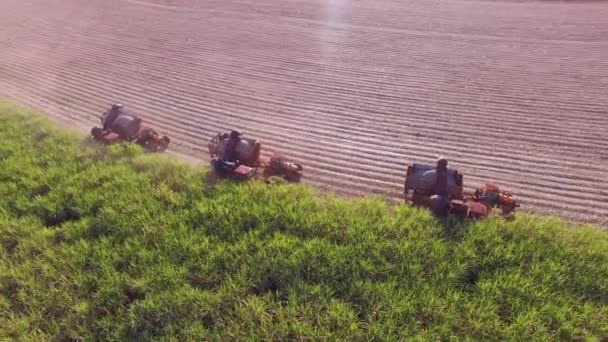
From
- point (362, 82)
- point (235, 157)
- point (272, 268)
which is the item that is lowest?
point (272, 268)

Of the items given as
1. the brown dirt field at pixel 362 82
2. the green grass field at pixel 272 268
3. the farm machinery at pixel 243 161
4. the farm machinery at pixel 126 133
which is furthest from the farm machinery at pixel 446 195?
the farm machinery at pixel 126 133

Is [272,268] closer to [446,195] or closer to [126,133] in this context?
[446,195]

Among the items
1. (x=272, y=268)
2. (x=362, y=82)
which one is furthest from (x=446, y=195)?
(x=362, y=82)

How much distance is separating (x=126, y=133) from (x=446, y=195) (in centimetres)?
680

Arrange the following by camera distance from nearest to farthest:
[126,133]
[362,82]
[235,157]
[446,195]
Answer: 1. [446,195]
2. [235,157]
3. [126,133]
4. [362,82]

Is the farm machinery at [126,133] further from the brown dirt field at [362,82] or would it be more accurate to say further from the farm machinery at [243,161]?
the farm machinery at [243,161]

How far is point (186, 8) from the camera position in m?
23.9

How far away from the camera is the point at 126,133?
908 centimetres

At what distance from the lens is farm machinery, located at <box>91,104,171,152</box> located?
9062mm

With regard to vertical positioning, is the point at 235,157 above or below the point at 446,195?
above

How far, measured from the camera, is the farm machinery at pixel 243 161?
769 centimetres

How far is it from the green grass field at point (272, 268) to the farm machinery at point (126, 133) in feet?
5.71

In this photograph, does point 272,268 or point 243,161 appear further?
point 243,161

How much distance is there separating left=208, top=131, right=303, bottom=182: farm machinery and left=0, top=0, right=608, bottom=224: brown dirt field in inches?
25.8
